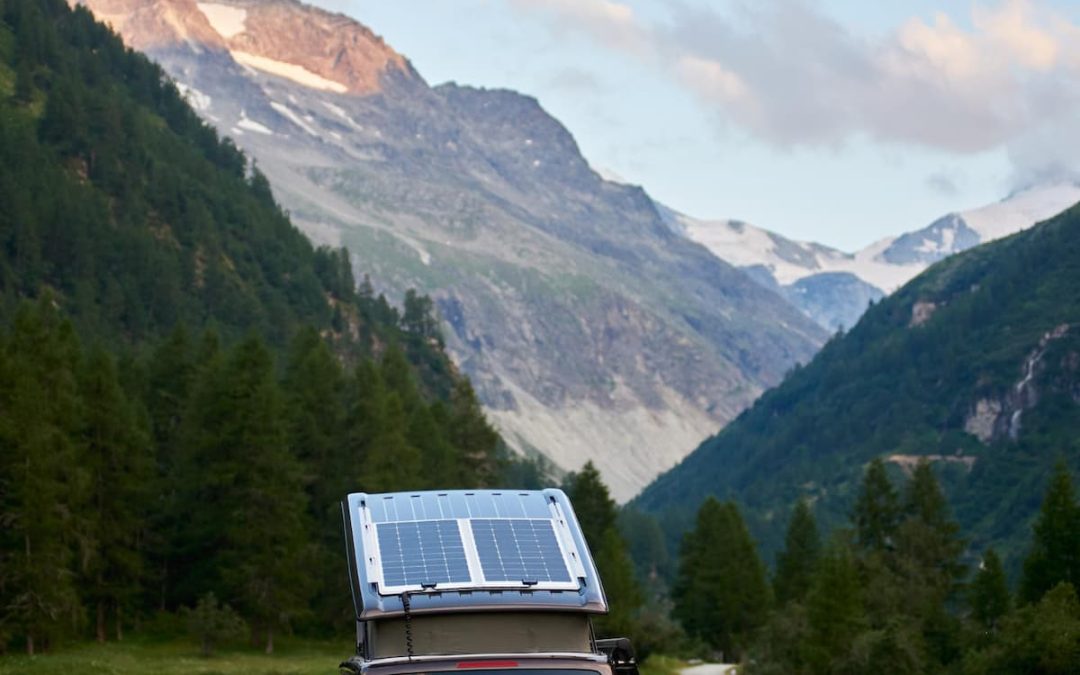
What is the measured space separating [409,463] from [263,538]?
47.9ft

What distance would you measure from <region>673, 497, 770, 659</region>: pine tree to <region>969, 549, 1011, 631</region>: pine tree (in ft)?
102

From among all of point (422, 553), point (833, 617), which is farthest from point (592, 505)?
point (422, 553)

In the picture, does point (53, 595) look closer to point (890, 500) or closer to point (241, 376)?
point (241, 376)

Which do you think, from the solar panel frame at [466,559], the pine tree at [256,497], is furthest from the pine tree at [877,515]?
the solar panel frame at [466,559]

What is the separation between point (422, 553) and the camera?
1783 centimetres

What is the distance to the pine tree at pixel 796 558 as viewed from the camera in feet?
370

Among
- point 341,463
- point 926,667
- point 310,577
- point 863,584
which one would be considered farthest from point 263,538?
point 863,584

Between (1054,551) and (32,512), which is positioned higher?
(32,512)

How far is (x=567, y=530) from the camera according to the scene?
18.7 metres

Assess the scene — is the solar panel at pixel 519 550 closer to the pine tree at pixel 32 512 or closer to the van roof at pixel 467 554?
the van roof at pixel 467 554

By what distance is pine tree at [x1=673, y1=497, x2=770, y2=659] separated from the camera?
362 ft

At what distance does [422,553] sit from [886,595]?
67637mm

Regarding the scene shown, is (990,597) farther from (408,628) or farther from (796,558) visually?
(408,628)

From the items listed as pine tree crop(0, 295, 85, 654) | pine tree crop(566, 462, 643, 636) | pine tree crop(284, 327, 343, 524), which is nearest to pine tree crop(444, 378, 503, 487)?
pine tree crop(566, 462, 643, 636)
